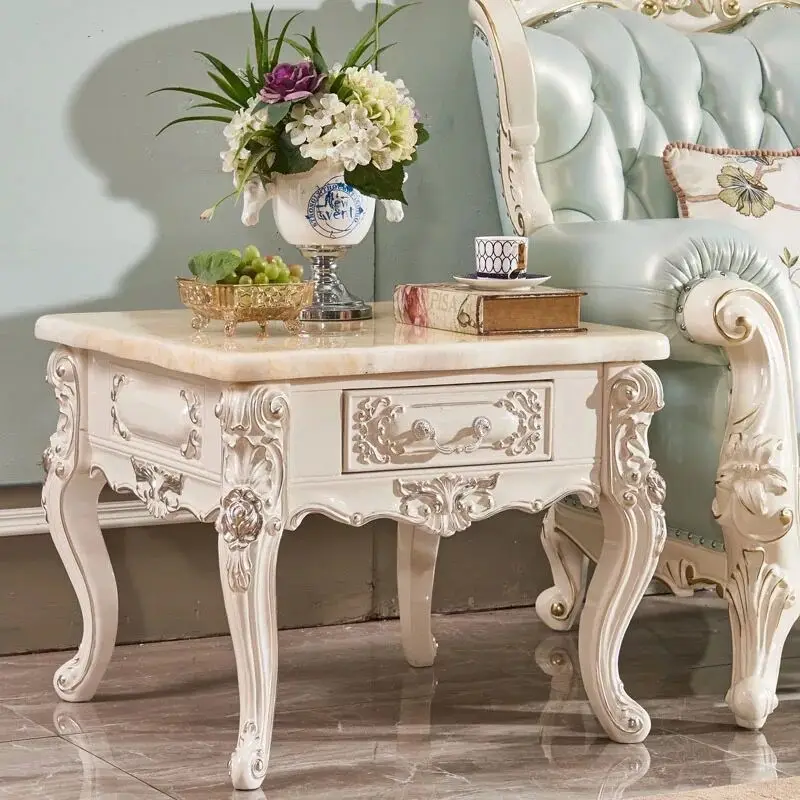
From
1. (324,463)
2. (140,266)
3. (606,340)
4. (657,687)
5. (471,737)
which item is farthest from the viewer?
(140,266)

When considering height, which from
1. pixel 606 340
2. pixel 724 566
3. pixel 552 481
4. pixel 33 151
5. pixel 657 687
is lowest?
pixel 657 687

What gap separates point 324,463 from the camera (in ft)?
5.52

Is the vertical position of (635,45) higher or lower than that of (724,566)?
higher

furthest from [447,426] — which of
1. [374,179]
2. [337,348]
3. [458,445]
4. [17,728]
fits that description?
[17,728]

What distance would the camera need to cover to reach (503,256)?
1.89m

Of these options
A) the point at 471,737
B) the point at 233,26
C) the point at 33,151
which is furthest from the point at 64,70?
the point at 471,737

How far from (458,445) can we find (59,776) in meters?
0.60

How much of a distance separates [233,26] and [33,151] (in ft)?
1.18

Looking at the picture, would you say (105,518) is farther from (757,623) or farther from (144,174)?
(757,623)

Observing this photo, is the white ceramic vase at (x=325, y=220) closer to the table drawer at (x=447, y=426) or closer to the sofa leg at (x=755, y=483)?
the table drawer at (x=447, y=426)

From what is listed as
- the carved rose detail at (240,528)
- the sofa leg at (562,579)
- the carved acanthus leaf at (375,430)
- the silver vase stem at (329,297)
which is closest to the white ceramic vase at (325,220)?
the silver vase stem at (329,297)

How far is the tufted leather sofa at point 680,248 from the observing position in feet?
6.25

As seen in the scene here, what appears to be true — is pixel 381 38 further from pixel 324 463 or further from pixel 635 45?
pixel 324 463

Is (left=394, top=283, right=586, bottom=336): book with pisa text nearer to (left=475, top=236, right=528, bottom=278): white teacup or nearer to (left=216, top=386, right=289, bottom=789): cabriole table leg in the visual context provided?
(left=475, top=236, right=528, bottom=278): white teacup
